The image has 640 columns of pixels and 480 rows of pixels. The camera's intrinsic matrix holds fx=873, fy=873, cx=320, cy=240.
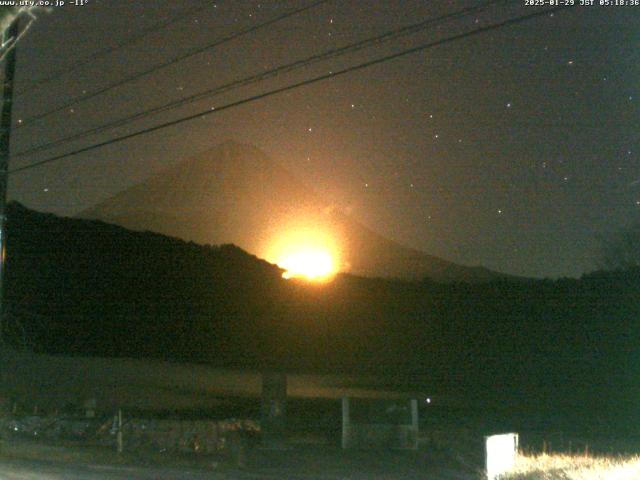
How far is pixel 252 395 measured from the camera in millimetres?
43656

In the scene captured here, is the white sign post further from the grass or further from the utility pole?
the utility pole

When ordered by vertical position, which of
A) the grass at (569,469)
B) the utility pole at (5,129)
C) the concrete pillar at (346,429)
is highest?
the utility pole at (5,129)

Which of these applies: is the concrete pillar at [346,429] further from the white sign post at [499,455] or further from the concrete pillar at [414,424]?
the white sign post at [499,455]

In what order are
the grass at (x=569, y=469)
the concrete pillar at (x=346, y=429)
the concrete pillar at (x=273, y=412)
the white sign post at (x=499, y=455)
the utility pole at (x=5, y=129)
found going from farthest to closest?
the concrete pillar at (x=273, y=412) < the concrete pillar at (x=346, y=429) < the utility pole at (x=5, y=129) < the white sign post at (x=499, y=455) < the grass at (x=569, y=469)

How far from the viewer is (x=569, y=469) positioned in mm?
15406

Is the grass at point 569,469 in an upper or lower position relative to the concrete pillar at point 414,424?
lower

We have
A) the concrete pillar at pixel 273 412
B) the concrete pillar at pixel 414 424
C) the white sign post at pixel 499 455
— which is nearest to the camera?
the white sign post at pixel 499 455

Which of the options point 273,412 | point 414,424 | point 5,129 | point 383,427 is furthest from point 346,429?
point 5,129

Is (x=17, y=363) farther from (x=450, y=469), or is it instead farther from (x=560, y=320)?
(x=450, y=469)

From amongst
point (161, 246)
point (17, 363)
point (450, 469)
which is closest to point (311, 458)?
point (450, 469)

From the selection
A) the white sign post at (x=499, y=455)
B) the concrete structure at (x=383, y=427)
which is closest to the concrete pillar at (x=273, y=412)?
the concrete structure at (x=383, y=427)

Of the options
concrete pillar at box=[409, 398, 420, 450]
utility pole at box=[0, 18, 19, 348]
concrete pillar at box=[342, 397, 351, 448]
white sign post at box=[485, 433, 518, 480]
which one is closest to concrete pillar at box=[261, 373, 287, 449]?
concrete pillar at box=[342, 397, 351, 448]

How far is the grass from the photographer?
13953 mm

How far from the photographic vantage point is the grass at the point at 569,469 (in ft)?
45.8
